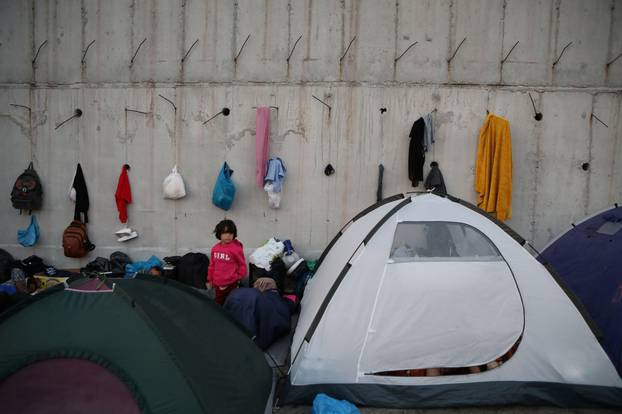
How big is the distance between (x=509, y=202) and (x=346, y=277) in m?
3.60

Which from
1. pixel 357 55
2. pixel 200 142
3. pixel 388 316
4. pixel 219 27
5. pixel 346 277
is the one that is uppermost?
pixel 219 27

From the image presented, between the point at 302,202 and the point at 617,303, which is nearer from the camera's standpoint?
the point at 617,303

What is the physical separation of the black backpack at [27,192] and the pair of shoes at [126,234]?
4.43 feet

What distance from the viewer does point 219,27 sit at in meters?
5.75

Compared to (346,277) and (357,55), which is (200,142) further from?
(346,277)

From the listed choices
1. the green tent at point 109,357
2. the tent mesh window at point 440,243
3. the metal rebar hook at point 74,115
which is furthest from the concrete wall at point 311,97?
the green tent at point 109,357

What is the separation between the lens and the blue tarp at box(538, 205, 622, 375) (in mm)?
3240

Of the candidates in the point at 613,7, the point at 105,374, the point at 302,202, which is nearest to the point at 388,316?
the point at 105,374

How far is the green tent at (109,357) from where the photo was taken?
6.38 ft

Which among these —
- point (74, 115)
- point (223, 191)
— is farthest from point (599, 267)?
point (74, 115)

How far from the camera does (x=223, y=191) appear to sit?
217 inches

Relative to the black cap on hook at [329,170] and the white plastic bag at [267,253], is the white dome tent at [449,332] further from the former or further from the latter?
the black cap on hook at [329,170]

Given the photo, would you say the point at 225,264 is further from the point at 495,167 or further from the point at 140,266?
the point at 495,167

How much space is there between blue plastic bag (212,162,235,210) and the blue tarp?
3990 mm
